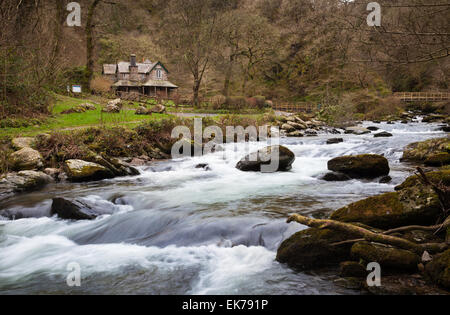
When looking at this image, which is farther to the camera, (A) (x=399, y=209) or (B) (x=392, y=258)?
(A) (x=399, y=209)

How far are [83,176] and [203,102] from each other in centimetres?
2847

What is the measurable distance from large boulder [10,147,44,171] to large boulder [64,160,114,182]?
900mm

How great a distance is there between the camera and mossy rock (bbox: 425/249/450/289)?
4.09 meters

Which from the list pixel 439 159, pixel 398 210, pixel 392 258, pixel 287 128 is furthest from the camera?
pixel 287 128

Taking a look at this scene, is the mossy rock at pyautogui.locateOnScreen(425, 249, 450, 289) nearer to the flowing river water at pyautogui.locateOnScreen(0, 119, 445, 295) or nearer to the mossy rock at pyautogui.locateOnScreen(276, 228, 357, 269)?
the mossy rock at pyautogui.locateOnScreen(276, 228, 357, 269)

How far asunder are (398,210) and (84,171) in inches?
377

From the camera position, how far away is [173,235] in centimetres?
698

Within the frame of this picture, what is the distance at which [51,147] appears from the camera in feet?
43.0

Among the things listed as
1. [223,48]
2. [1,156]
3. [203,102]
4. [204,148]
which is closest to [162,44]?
[223,48]

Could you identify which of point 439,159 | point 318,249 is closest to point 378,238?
point 318,249

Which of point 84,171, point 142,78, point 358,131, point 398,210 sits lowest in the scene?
point 84,171

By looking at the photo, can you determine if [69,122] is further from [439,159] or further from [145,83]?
[145,83]

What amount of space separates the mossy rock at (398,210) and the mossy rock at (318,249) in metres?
0.74
